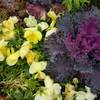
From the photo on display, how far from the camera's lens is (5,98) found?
2.16 m

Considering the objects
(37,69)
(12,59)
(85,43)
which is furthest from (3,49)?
(85,43)

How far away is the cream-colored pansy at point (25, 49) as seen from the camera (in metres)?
2.15

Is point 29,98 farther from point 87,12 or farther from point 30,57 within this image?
point 87,12

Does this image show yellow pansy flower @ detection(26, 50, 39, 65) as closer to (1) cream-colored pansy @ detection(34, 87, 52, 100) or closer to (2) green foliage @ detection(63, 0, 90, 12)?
(1) cream-colored pansy @ detection(34, 87, 52, 100)

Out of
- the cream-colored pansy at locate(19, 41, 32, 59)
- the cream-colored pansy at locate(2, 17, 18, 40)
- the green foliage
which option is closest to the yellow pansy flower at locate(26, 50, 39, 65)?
the cream-colored pansy at locate(19, 41, 32, 59)

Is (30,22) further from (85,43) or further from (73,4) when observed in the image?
(85,43)

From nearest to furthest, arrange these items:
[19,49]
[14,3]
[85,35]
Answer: [85,35] → [19,49] → [14,3]

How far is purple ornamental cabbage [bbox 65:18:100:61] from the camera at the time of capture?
2.06 meters

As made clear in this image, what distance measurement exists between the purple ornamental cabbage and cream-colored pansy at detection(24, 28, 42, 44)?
0.17 metres

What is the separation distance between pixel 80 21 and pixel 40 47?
0.27 meters

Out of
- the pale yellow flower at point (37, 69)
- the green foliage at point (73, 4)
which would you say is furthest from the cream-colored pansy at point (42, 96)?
the green foliage at point (73, 4)

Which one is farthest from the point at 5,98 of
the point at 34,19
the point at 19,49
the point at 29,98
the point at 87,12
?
the point at 87,12

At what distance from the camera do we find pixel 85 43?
6.75 feet

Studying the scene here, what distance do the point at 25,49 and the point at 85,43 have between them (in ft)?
1.04
